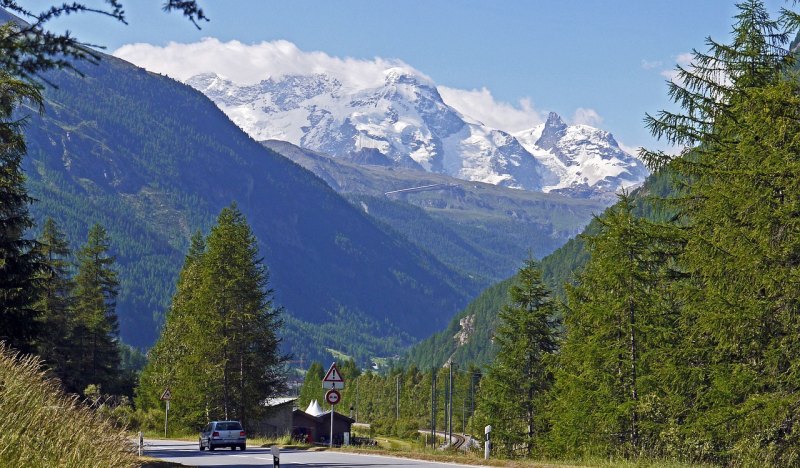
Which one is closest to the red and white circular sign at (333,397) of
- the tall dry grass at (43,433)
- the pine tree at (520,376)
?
the pine tree at (520,376)

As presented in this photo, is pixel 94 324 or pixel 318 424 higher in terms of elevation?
pixel 94 324

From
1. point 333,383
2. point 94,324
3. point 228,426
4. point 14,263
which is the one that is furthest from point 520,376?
point 94,324

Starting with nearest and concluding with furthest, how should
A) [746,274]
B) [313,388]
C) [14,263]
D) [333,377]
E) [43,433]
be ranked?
[43,433] → [746,274] → [14,263] → [333,377] → [313,388]

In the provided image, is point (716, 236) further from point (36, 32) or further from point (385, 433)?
point (385, 433)

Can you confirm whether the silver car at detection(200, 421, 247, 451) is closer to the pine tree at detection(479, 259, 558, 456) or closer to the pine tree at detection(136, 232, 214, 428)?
the pine tree at detection(479, 259, 558, 456)

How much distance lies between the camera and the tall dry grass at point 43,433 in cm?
1127

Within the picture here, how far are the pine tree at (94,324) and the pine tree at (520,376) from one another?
918 inches

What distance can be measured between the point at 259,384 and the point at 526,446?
48.0 ft

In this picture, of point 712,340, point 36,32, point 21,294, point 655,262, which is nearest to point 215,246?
point 21,294

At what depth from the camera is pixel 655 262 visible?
30.8m

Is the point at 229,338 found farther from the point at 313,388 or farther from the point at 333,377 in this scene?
the point at 313,388

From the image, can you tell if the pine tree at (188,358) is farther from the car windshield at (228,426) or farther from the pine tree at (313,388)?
the pine tree at (313,388)

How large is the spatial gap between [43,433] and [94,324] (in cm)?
5699

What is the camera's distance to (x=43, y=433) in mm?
11891
